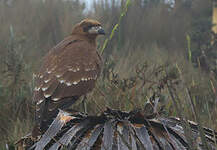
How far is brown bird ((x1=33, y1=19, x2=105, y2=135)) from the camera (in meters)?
2.10

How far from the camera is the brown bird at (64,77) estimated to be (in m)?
2.10

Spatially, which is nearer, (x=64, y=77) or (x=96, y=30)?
(x=64, y=77)

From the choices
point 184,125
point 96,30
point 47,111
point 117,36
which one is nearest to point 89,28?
point 96,30

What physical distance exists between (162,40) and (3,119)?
4.80 meters

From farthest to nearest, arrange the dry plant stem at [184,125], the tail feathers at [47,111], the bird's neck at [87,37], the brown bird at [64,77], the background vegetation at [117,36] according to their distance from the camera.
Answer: the background vegetation at [117,36]
the bird's neck at [87,37]
the brown bird at [64,77]
the tail feathers at [47,111]
the dry plant stem at [184,125]

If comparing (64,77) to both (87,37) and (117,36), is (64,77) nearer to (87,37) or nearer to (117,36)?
(87,37)

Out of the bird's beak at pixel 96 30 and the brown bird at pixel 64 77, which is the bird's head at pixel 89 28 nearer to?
the bird's beak at pixel 96 30

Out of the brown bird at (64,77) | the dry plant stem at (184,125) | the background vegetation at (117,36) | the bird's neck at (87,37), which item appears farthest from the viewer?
the background vegetation at (117,36)

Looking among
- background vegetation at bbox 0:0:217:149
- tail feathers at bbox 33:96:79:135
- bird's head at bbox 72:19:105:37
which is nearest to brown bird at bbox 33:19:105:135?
tail feathers at bbox 33:96:79:135

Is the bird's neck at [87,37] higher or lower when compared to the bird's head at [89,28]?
lower

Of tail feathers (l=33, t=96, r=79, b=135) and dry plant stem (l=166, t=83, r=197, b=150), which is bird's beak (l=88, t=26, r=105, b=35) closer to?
tail feathers (l=33, t=96, r=79, b=135)

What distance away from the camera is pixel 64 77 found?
2.31m

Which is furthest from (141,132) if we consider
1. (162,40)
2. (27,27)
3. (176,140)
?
(162,40)

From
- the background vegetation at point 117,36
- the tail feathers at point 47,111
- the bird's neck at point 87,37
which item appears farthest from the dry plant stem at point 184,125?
the background vegetation at point 117,36
